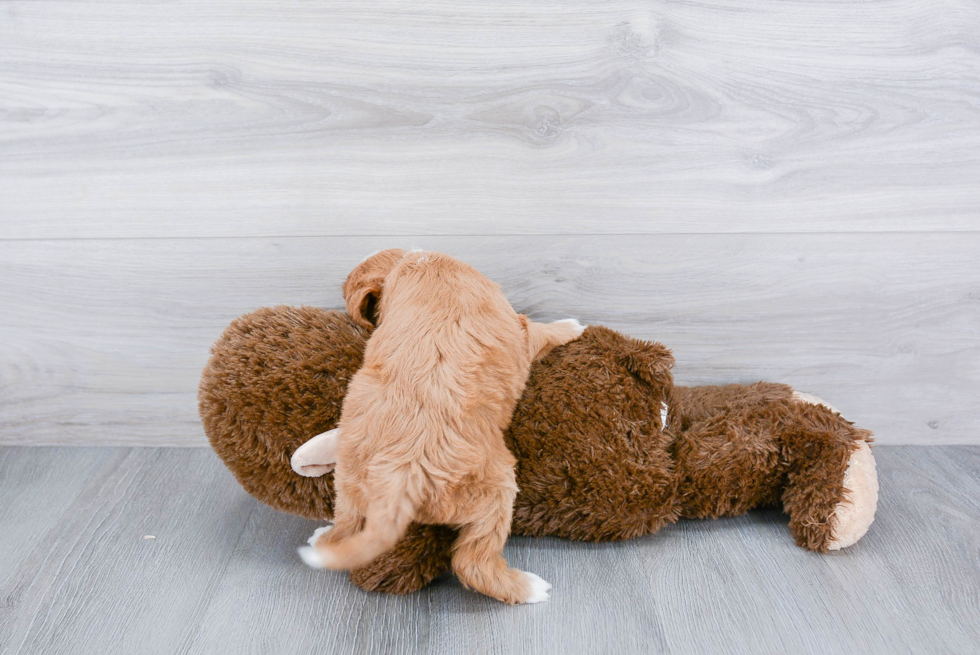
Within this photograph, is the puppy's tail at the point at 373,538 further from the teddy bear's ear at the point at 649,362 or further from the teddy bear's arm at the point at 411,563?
the teddy bear's ear at the point at 649,362

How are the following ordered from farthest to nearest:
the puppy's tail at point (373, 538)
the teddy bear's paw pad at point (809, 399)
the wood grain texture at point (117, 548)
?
the teddy bear's paw pad at point (809, 399)
the wood grain texture at point (117, 548)
the puppy's tail at point (373, 538)

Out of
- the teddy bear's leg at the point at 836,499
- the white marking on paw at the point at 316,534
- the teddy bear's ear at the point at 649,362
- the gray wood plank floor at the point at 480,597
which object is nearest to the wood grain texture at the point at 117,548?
the gray wood plank floor at the point at 480,597

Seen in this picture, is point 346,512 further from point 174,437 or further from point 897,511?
point 897,511

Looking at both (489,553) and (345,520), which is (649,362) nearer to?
(489,553)

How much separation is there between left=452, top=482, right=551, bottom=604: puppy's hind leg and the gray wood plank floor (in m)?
0.03

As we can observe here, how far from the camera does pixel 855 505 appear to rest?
→ 948 mm

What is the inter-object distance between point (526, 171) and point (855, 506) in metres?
0.67

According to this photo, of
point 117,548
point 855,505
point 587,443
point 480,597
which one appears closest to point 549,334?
point 587,443

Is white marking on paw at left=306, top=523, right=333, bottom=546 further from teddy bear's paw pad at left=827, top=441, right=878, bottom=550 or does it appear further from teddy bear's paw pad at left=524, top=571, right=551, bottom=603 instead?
teddy bear's paw pad at left=827, top=441, right=878, bottom=550

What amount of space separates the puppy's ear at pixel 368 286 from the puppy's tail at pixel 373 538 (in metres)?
0.29

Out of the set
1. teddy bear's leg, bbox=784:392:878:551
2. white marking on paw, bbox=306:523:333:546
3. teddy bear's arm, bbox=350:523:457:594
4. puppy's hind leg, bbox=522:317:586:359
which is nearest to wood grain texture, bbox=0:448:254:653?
white marking on paw, bbox=306:523:333:546

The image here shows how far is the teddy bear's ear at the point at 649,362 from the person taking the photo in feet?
3.17

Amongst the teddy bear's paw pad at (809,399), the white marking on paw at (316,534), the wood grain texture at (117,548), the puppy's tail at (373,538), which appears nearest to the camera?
the puppy's tail at (373,538)

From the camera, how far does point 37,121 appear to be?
3.52 feet
